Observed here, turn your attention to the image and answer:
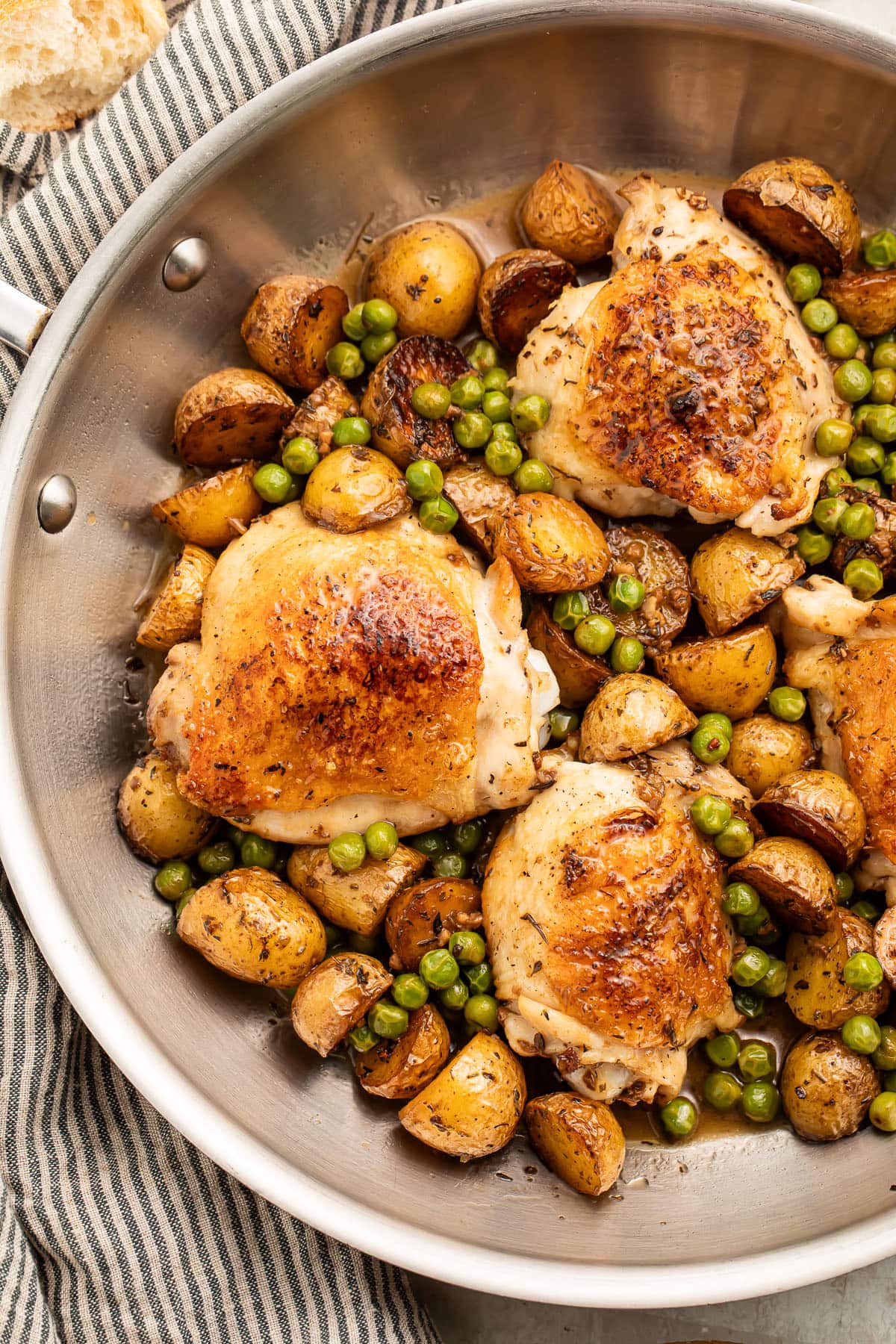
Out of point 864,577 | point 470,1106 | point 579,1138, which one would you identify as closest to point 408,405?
point 864,577

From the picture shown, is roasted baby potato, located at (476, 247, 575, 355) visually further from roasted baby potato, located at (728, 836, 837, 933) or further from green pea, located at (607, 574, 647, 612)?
roasted baby potato, located at (728, 836, 837, 933)

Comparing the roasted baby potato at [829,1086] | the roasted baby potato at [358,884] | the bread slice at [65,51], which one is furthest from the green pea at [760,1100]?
the bread slice at [65,51]

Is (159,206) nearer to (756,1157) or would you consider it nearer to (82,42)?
(82,42)

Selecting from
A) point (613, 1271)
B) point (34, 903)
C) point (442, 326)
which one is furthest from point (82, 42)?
point (613, 1271)

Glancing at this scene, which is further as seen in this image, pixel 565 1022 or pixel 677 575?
pixel 677 575

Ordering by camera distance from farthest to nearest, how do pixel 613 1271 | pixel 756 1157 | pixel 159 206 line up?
pixel 756 1157 → pixel 159 206 → pixel 613 1271

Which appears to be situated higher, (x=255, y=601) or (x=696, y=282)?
(x=696, y=282)

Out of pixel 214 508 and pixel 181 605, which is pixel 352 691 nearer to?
pixel 181 605
